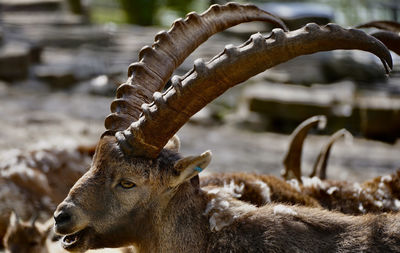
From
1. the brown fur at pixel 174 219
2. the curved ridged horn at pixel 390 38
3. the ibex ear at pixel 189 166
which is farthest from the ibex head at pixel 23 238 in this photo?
the curved ridged horn at pixel 390 38

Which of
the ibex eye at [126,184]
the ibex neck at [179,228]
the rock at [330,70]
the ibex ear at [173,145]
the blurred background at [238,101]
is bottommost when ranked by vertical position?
the blurred background at [238,101]

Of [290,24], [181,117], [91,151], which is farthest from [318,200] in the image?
[290,24]

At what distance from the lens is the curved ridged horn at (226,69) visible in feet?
12.8

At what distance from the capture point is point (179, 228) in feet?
13.1

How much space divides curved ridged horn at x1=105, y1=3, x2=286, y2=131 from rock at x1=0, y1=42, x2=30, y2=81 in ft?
37.2

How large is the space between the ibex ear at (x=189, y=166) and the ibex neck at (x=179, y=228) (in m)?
0.15

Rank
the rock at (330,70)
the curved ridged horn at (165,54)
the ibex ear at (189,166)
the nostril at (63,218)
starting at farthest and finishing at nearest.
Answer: the rock at (330,70), the curved ridged horn at (165,54), the ibex ear at (189,166), the nostril at (63,218)

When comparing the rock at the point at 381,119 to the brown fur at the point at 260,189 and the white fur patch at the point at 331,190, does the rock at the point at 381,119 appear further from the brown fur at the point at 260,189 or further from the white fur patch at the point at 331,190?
the brown fur at the point at 260,189

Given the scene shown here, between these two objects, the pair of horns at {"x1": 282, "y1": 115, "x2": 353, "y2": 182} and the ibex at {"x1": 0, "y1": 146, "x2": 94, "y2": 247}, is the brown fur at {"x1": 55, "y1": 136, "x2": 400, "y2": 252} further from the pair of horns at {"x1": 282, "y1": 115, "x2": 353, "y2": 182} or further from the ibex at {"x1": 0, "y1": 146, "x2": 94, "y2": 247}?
the ibex at {"x1": 0, "y1": 146, "x2": 94, "y2": 247}

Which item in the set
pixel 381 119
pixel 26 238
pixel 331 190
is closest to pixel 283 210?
pixel 331 190

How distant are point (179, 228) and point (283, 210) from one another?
27.2 inches

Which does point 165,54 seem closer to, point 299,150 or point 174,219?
point 174,219

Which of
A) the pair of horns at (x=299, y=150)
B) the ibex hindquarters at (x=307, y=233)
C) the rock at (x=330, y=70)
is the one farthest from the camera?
the rock at (x=330, y=70)

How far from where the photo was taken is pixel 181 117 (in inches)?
158
